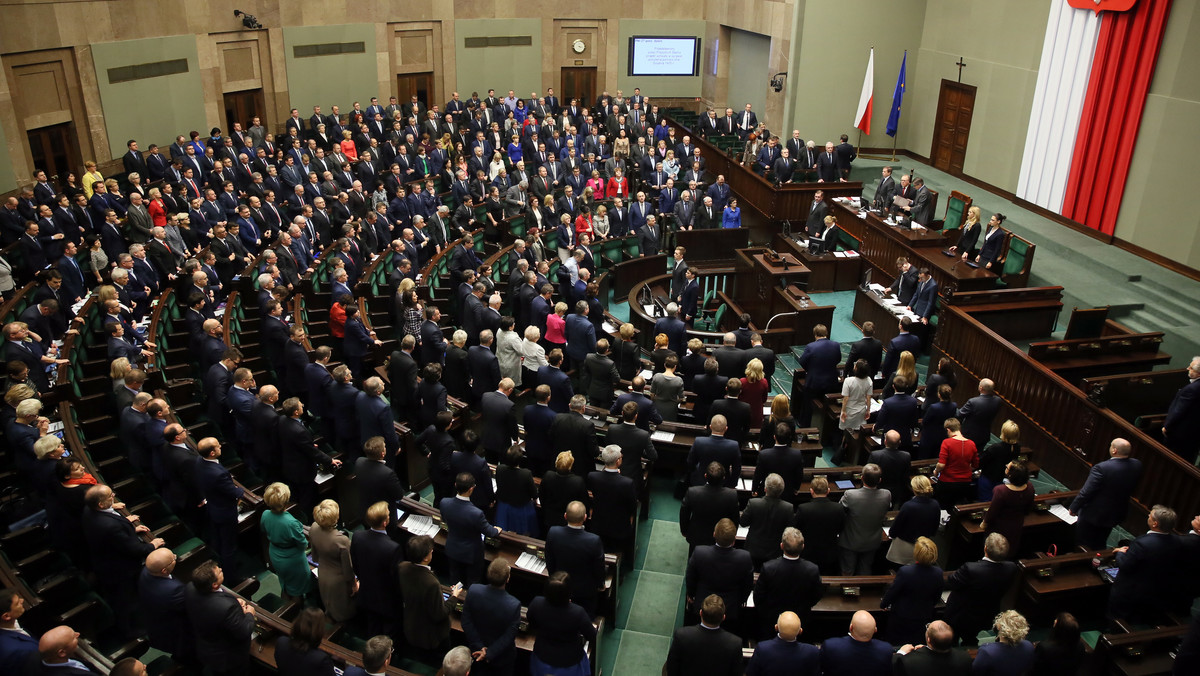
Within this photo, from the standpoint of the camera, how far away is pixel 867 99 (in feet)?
57.6

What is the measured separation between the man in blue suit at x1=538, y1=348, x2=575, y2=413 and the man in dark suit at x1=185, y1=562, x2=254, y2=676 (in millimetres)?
3304

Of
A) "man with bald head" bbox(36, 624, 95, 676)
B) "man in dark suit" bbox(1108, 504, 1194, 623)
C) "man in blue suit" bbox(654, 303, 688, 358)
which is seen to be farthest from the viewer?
"man in blue suit" bbox(654, 303, 688, 358)

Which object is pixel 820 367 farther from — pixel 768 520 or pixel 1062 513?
pixel 768 520

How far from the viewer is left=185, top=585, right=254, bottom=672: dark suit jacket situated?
4.49 meters

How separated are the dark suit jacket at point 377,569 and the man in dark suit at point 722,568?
1833 millimetres

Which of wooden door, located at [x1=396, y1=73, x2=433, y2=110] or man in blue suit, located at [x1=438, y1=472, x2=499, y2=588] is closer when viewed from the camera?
man in blue suit, located at [x1=438, y1=472, x2=499, y2=588]

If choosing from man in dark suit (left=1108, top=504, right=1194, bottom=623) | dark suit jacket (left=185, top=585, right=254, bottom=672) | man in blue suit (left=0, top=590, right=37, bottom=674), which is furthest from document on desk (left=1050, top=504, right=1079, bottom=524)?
man in blue suit (left=0, top=590, right=37, bottom=674)

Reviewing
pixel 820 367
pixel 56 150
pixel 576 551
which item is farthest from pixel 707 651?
pixel 56 150

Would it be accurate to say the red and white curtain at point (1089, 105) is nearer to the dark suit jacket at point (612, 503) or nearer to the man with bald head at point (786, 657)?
the dark suit jacket at point (612, 503)

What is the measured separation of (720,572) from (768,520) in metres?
0.80

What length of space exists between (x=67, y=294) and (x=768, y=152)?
468 inches

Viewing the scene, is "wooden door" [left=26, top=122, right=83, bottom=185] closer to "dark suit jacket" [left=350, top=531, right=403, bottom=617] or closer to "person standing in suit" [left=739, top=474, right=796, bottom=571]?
"dark suit jacket" [left=350, top=531, right=403, bottom=617]

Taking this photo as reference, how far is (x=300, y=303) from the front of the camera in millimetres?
9352

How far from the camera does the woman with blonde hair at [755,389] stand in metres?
7.58
